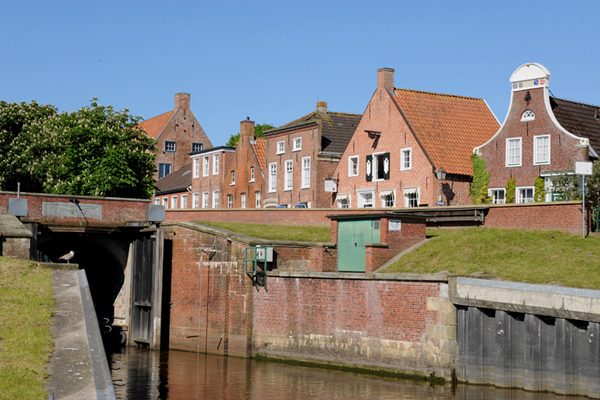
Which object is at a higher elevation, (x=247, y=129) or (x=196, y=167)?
(x=247, y=129)

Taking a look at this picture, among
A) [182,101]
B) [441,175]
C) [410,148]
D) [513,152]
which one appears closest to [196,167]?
[182,101]

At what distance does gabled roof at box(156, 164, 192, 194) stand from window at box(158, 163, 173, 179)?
1.13 metres

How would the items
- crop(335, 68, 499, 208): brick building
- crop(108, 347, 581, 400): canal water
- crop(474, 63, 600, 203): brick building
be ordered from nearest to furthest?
1. crop(108, 347, 581, 400): canal water
2. crop(474, 63, 600, 203): brick building
3. crop(335, 68, 499, 208): brick building

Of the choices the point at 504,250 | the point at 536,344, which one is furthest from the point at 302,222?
the point at 536,344

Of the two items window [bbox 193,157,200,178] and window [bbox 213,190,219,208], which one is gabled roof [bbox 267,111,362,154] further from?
window [bbox 193,157,200,178]

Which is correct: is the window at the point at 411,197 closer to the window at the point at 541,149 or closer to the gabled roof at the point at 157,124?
the window at the point at 541,149

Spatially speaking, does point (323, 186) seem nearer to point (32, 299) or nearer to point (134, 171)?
point (134, 171)

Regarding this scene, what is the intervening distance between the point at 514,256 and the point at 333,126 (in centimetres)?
2615

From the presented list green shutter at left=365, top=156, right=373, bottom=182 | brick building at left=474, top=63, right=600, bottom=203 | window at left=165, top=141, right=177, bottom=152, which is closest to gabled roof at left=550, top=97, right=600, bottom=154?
brick building at left=474, top=63, right=600, bottom=203

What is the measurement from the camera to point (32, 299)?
51.2 feet

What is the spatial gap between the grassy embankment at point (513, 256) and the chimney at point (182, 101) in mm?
47984

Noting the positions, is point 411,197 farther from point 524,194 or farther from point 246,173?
point 246,173

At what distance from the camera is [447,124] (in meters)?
43.8

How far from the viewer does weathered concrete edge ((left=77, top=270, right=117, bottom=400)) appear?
10738 millimetres
